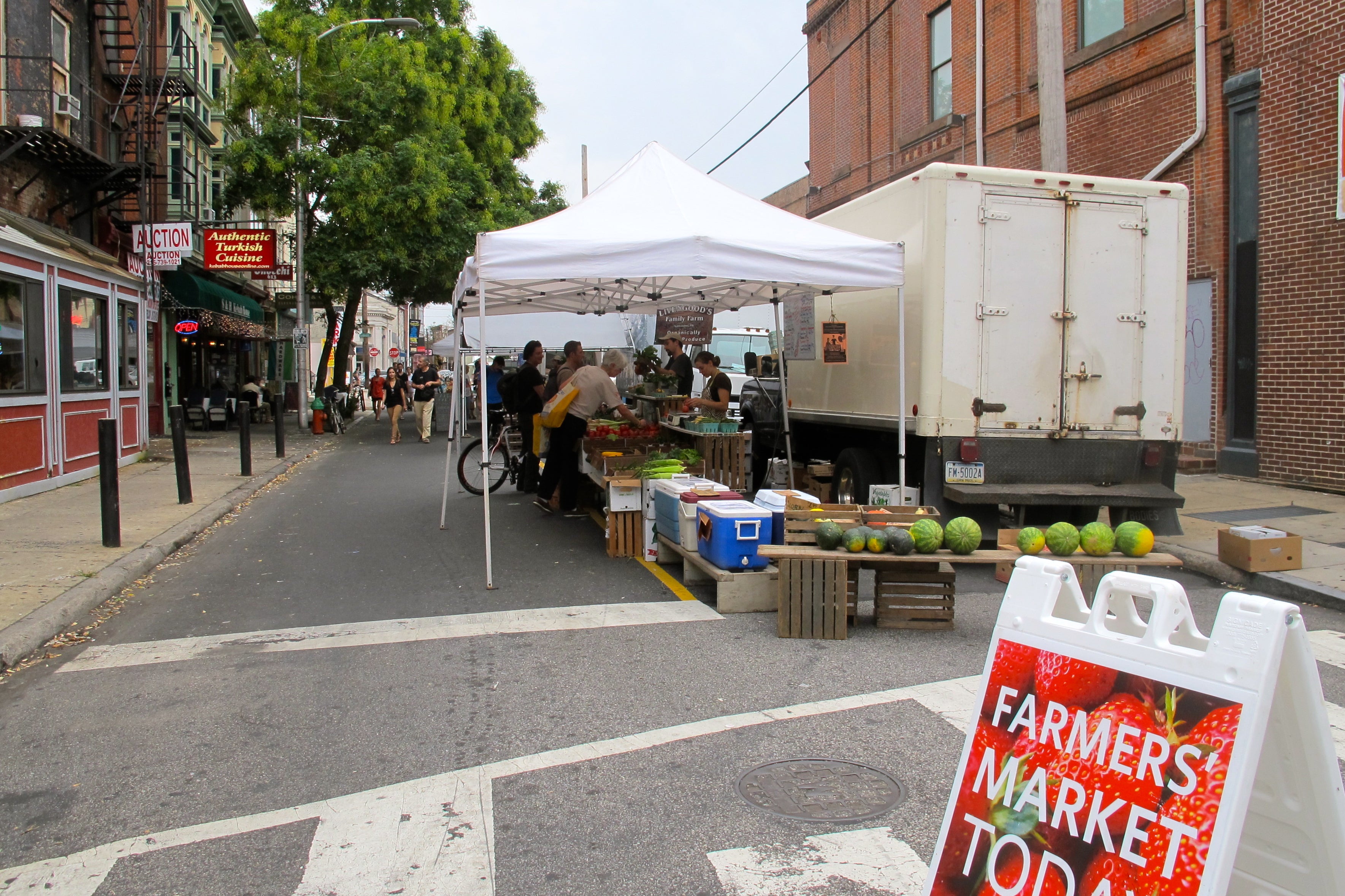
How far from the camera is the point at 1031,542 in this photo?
20.1 feet

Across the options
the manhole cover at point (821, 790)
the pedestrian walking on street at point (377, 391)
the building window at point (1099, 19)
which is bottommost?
the manhole cover at point (821, 790)

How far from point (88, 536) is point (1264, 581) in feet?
32.7

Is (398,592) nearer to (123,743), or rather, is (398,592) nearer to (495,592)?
(495,592)

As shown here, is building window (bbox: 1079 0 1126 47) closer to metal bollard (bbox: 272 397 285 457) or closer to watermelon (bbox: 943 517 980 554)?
watermelon (bbox: 943 517 980 554)

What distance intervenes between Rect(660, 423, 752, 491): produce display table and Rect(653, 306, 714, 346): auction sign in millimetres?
3253

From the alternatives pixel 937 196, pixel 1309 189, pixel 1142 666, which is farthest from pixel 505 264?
pixel 1309 189

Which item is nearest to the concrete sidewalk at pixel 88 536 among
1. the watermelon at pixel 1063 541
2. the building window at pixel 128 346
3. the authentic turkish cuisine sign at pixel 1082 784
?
the building window at pixel 128 346

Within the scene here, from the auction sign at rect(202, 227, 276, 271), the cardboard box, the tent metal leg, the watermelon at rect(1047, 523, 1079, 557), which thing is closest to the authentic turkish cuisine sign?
the watermelon at rect(1047, 523, 1079, 557)

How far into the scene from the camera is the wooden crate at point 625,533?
883cm

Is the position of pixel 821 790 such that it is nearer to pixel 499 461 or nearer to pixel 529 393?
pixel 529 393

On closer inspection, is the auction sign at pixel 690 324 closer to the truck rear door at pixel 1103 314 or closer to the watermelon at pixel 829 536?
the truck rear door at pixel 1103 314

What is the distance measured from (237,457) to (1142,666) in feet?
60.0

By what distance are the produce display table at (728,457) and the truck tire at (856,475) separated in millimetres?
941

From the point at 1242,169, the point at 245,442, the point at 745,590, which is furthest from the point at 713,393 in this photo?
the point at 245,442
